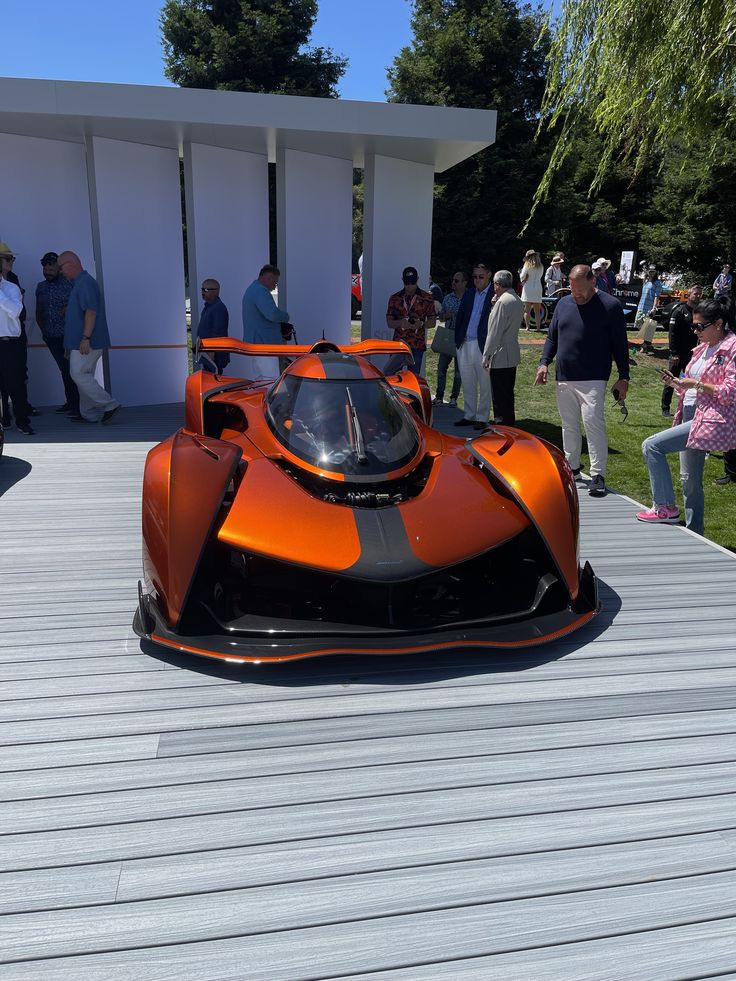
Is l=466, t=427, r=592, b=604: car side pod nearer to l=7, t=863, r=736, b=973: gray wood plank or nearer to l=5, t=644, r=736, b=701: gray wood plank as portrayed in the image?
→ l=5, t=644, r=736, b=701: gray wood plank

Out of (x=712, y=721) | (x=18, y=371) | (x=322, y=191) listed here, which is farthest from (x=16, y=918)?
(x=322, y=191)

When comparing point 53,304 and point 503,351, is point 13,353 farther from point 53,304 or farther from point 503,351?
point 503,351

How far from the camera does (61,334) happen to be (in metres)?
8.99

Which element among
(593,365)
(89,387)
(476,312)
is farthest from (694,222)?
(89,387)

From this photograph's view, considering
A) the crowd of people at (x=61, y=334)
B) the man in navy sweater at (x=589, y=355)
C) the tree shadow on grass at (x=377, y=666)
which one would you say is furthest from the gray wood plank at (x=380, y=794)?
the crowd of people at (x=61, y=334)

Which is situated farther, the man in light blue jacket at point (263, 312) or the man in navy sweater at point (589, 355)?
the man in light blue jacket at point (263, 312)

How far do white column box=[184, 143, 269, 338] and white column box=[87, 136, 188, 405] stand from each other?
0.34 meters

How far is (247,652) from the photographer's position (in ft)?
10.5

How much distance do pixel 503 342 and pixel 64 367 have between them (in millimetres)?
5124

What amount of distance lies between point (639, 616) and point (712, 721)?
1.02 meters

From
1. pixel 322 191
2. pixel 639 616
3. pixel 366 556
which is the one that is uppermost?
pixel 322 191

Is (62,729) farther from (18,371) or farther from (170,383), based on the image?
(170,383)

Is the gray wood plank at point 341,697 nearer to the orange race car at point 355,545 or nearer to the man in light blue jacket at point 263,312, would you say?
the orange race car at point 355,545

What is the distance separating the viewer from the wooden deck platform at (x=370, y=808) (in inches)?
80.4
